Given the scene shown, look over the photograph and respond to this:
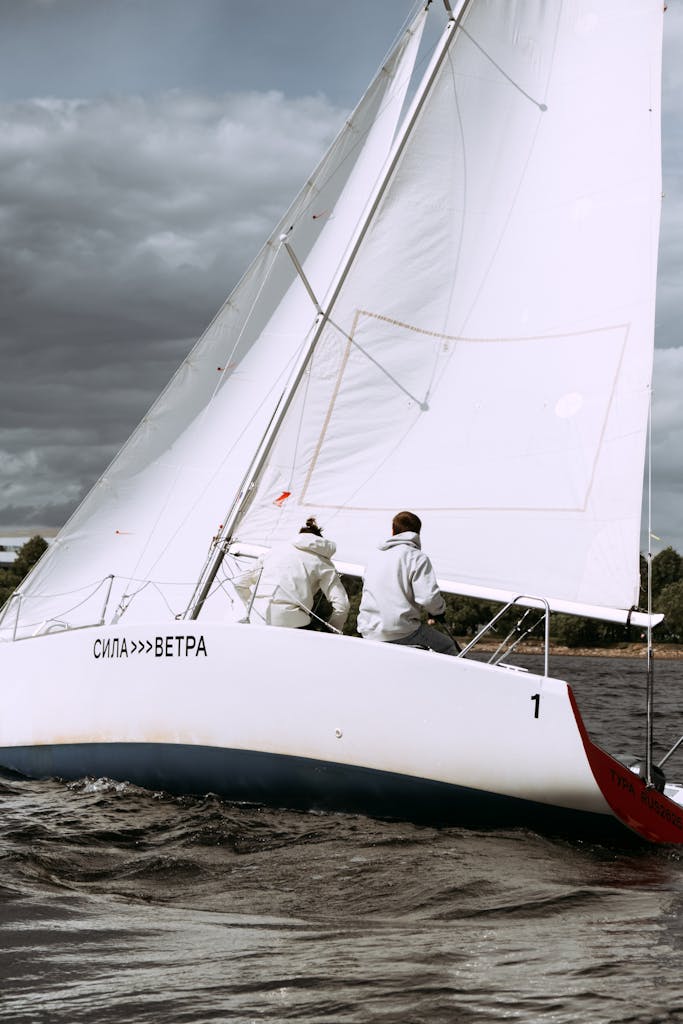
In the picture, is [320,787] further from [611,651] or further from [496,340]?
[611,651]

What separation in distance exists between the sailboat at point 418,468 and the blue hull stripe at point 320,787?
0.02 m

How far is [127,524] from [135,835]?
13.5 ft

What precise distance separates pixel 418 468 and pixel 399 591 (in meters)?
1.59

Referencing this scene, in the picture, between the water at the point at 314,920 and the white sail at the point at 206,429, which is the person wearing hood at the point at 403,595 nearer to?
the water at the point at 314,920

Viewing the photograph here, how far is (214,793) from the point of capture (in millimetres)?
7742

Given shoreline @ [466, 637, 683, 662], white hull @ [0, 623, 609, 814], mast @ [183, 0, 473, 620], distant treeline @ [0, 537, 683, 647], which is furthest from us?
shoreline @ [466, 637, 683, 662]

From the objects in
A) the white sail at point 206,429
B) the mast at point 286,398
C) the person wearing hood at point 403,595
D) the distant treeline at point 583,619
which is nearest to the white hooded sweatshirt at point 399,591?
the person wearing hood at point 403,595

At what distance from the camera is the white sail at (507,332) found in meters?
8.46

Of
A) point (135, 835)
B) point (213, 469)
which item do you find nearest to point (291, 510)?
point (213, 469)

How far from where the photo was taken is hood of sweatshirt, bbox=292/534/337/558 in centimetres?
820

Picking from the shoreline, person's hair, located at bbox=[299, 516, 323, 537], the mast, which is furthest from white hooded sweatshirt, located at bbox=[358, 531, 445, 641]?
the shoreline

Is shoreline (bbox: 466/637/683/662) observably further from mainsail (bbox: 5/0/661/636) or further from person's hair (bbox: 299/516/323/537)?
person's hair (bbox: 299/516/323/537)

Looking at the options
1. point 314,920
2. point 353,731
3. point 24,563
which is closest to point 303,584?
point 353,731

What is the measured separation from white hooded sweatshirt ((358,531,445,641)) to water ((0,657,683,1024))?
1.26m
